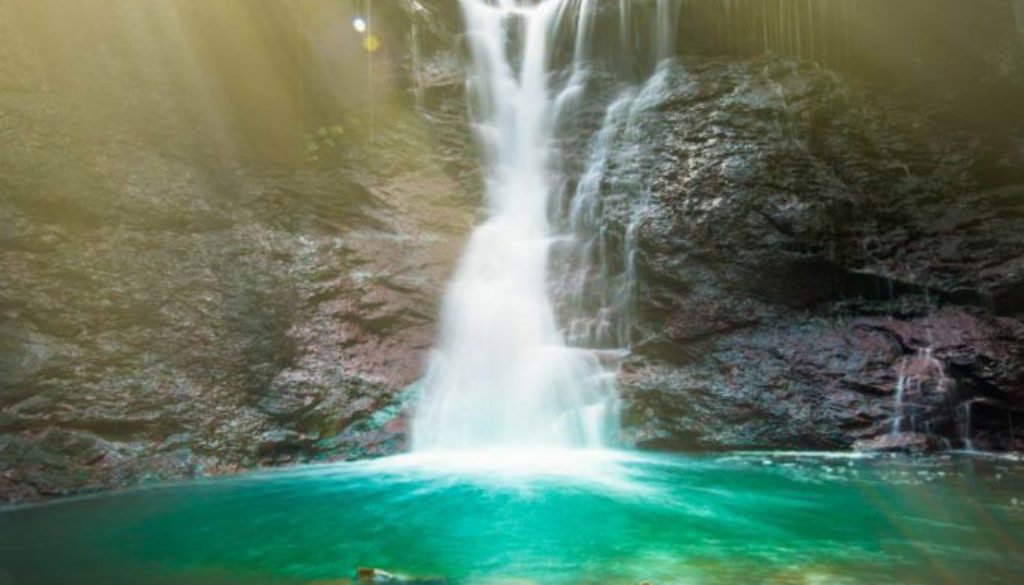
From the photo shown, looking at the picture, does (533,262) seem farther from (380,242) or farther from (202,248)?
(202,248)

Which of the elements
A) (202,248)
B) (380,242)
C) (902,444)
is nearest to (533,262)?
(380,242)

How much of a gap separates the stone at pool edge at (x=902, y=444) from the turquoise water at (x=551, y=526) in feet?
1.74

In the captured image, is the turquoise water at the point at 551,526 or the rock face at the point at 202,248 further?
the rock face at the point at 202,248

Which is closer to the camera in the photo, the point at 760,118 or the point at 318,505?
the point at 318,505

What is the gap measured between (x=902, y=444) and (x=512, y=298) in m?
5.28

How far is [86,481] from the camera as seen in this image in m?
5.88

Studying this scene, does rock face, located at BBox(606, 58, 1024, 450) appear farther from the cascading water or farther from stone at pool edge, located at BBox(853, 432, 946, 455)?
the cascading water

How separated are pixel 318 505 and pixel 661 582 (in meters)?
3.00

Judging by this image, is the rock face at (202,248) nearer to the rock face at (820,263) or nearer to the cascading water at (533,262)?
the cascading water at (533,262)

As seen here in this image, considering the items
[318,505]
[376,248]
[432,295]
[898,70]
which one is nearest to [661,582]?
[318,505]

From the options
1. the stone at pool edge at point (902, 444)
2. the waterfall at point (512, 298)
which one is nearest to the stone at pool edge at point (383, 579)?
the waterfall at point (512, 298)

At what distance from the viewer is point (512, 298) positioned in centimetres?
955

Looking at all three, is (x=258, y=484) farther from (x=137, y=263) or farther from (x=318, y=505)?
(x=137, y=263)

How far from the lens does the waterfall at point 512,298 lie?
25.1 feet
